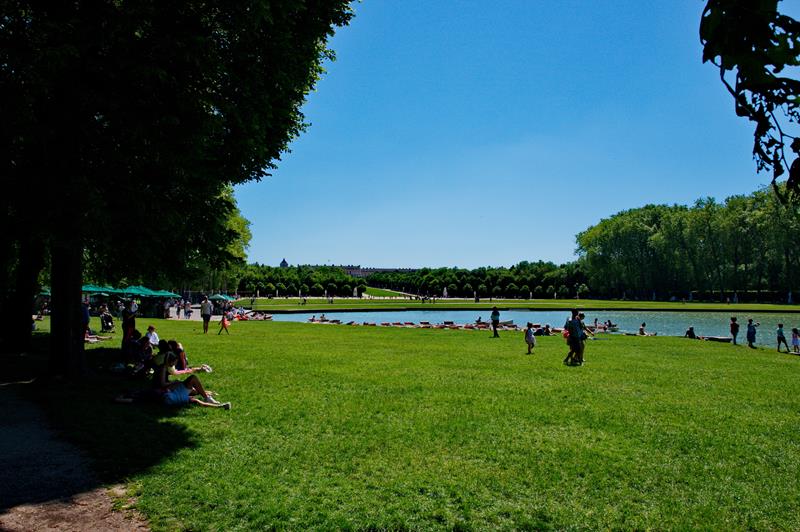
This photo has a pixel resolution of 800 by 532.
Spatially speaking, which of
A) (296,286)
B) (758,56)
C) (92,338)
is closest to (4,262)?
(92,338)

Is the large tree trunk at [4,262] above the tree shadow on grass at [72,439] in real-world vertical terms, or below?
above

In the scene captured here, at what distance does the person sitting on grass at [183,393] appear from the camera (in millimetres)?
10039

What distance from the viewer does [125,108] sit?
10.1 metres

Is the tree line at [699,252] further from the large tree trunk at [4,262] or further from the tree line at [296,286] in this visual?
the large tree trunk at [4,262]

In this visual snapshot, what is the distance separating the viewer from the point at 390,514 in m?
5.45

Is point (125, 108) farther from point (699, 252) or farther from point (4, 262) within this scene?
point (699, 252)

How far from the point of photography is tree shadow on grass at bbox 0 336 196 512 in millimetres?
6203

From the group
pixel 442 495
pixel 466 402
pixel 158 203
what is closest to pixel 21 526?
pixel 442 495

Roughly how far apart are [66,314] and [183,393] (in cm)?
417

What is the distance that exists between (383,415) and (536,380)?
5.57 metres

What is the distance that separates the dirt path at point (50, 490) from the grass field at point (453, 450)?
28 cm

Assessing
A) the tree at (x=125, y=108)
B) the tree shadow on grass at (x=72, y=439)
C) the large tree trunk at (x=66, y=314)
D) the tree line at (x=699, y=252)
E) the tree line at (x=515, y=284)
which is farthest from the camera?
the tree line at (x=515, y=284)

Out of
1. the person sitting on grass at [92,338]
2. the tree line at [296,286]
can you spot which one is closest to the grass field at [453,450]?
the person sitting on grass at [92,338]

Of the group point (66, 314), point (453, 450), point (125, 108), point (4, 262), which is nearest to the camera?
point (453, 450)
